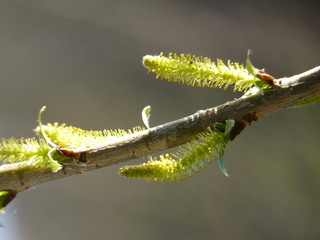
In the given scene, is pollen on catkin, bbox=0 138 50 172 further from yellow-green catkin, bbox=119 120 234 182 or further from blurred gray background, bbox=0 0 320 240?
blurred gray background, bbox=0 0 320 240

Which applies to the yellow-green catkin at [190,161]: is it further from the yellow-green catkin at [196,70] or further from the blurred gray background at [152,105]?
the blurred gray background at [152,105]

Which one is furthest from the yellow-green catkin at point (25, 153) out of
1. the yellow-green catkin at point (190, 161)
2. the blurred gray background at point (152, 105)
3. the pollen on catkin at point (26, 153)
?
the blurred gray background at point (152, 105)

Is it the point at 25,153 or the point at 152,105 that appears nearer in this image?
the point at 25,153

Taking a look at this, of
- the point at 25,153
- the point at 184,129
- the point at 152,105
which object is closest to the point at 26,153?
the point at 25,153

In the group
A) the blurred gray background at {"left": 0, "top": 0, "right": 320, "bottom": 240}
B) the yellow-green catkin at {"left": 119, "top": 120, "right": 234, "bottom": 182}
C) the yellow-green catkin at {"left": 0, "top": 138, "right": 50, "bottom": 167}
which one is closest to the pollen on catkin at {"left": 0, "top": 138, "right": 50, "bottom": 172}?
the yellow-green catkin at {"left": 0, "top": 138, "right": 50, "bottom": 167}

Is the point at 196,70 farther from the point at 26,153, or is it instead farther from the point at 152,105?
the point at 152,105
